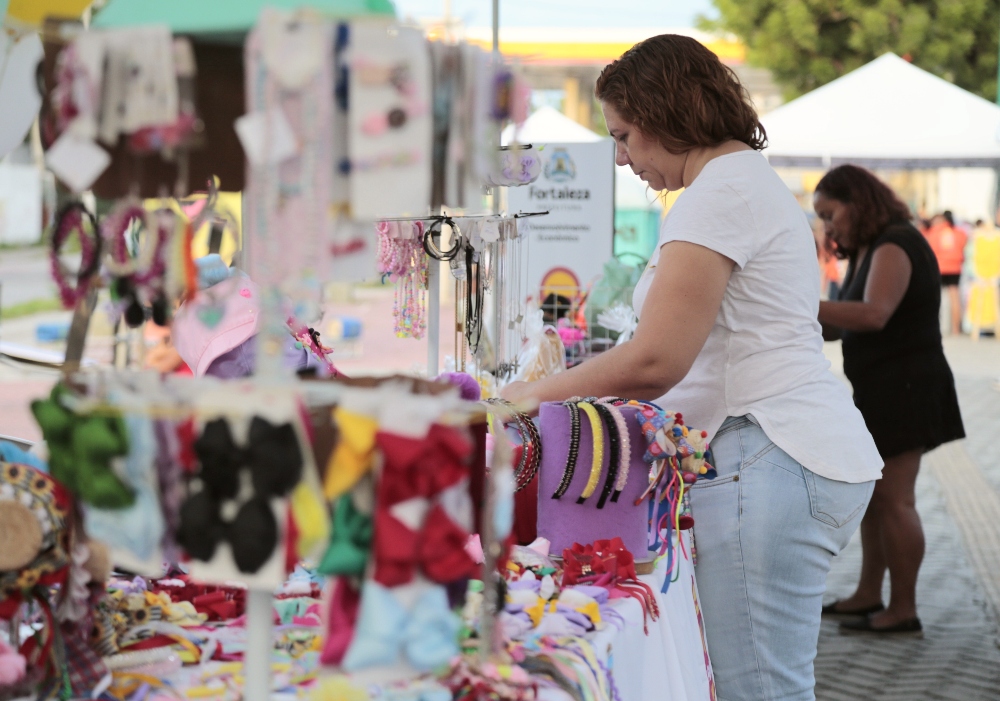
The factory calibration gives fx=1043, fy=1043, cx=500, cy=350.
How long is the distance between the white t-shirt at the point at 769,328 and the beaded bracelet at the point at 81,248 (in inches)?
35.4

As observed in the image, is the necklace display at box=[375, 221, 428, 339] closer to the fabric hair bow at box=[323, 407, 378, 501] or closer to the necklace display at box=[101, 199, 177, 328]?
the necklace display at box=[101, 199, 177, 328]

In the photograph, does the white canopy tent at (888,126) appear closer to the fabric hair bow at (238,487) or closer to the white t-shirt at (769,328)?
the white t-shirt at (769,328)

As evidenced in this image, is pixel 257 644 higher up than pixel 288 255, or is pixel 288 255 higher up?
pixel 288 255

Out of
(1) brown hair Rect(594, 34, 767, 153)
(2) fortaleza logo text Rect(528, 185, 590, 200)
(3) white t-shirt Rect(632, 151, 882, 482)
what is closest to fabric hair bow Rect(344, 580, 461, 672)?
(3) white t-shirt Rect(632, 151, 882, 482)

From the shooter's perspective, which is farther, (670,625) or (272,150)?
(670,625)

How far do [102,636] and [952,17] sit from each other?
1401cm

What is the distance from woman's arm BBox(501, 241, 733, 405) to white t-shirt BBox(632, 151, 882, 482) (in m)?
0.04

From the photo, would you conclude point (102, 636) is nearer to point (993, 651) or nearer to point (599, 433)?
point (599, 433)

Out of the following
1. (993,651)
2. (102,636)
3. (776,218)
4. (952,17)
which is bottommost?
(993,651)

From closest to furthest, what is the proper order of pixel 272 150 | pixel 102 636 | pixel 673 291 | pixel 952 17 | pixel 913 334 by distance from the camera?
1. pixel 272 150
2. pixel 102 636
3. pixel 673 291
4. pixel 913 334
5. pixel 952 17

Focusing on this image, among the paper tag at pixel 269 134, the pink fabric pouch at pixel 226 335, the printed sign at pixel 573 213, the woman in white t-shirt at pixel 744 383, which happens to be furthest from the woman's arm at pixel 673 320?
the printed sign at pixel 573 213

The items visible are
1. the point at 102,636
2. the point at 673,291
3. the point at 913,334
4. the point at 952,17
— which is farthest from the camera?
the point at 952,17

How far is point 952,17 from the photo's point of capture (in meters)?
13.0

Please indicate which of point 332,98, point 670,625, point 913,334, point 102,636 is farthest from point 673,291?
point 913,334
